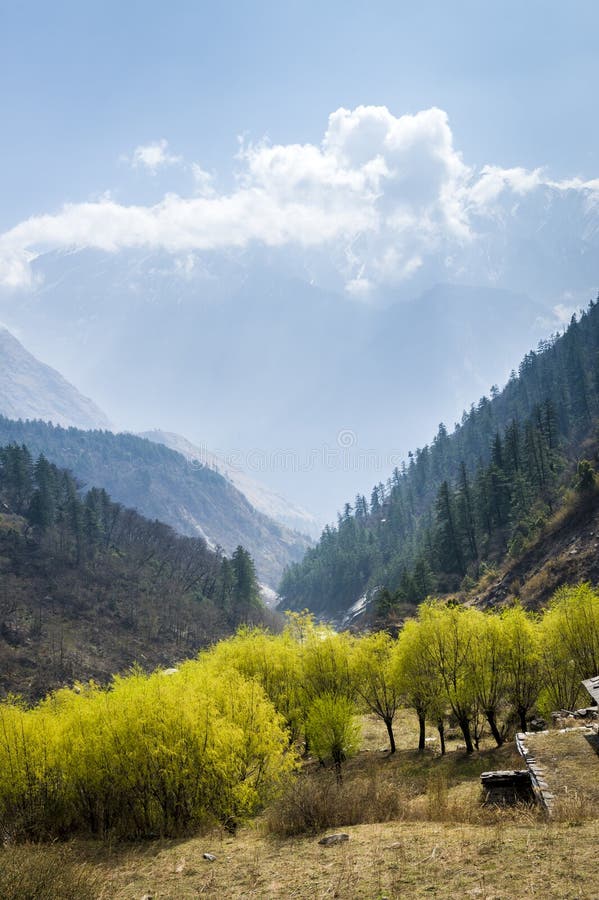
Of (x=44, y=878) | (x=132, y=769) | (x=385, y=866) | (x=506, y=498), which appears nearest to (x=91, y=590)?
(x=506, y=498)

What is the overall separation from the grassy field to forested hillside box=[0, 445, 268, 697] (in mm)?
59516

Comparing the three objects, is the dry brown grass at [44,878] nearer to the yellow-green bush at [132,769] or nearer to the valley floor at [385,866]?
the valley floor at [385,866]

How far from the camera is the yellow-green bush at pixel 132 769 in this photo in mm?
25734

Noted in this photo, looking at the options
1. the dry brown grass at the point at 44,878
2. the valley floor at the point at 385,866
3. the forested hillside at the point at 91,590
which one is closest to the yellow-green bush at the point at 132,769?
the valley floor at the point at 385,866

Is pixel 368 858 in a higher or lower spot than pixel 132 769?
higher

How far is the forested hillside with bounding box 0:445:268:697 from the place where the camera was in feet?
268

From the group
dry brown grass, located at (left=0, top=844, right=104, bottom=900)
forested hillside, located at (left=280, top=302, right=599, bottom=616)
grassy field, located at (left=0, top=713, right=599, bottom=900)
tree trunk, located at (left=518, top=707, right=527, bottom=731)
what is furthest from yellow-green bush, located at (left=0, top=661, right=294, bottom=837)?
forested hillside, located at (left=280, top=302, right=599, bottom=616)

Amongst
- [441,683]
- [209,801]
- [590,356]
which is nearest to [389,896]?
[209,801]

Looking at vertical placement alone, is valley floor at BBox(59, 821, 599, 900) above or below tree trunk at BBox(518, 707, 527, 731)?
above

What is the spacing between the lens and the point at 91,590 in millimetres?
105250

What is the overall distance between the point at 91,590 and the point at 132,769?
86150mm

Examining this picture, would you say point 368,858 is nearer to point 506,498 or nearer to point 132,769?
point 132,769

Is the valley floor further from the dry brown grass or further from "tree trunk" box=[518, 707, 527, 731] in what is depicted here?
"tree trunk" box=[518, 707, 527, 731]

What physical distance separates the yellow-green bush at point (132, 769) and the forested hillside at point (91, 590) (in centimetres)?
5013
